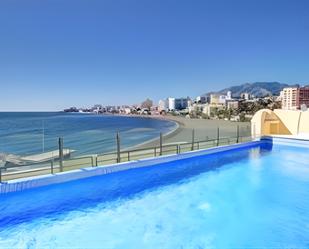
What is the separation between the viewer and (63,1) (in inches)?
541

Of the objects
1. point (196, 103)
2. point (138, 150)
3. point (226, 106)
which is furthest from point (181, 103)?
point (138, 150)

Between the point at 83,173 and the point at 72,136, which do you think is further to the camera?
the point at 72,136

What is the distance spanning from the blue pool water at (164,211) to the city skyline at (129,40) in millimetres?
10646

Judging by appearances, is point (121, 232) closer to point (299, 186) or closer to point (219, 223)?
point (219, 223)

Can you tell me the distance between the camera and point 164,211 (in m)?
5.68

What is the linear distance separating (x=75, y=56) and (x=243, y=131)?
2080cm

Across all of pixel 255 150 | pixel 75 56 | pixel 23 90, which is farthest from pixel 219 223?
pixel 23 90

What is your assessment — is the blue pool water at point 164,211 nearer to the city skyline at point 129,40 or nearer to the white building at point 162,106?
the city skyline at point 129,40

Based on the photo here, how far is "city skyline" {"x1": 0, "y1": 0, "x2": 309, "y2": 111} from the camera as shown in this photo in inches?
615

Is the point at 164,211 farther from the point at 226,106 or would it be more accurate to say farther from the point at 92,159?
the point at 226,106

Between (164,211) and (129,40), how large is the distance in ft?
67.4

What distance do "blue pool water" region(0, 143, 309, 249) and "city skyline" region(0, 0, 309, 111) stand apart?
10.6 meters

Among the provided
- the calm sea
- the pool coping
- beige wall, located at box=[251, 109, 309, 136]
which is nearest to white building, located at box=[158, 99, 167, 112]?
the calm sea

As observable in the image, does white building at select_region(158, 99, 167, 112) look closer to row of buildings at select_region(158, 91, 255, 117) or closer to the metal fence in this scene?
row of buildings at select_region(158, 91, 255, 117)
